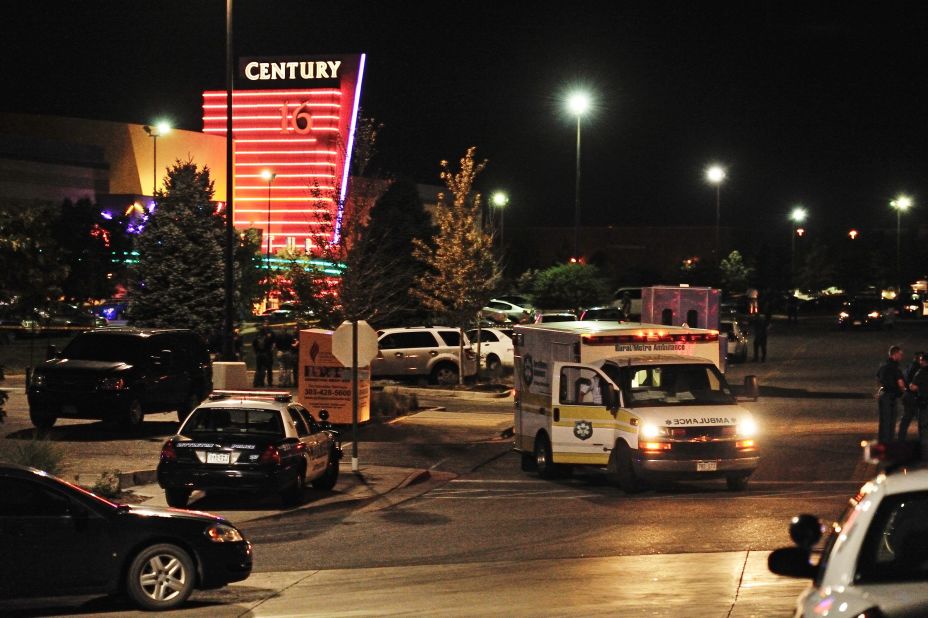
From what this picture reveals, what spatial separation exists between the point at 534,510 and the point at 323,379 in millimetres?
10842

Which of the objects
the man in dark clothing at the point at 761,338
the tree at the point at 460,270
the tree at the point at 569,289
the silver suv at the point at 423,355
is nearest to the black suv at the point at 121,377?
the silver suv at the point at 423,355

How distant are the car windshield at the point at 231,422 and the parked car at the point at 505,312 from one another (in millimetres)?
38681

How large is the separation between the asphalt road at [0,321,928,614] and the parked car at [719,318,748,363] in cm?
1526

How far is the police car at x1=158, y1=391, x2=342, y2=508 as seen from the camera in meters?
17.0

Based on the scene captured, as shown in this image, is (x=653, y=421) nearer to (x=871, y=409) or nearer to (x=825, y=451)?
(x=825, y=451)

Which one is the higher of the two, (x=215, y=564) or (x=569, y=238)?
(x=569, y=238)

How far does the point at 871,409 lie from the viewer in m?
31.2

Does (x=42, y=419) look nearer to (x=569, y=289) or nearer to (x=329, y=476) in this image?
(x=329, y=476)

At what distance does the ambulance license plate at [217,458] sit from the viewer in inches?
671

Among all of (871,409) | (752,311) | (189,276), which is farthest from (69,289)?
(871,409)

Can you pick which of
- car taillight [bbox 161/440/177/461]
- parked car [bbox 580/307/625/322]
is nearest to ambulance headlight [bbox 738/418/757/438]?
car taillight [bbox 161/440/177/461]

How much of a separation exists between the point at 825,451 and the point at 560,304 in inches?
1407

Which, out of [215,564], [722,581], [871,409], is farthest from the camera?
[871,409]

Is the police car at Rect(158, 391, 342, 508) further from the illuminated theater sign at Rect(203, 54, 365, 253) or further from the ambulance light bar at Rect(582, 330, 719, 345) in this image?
the illuminated theater sign at Rect(203, 54, 365, 253)
